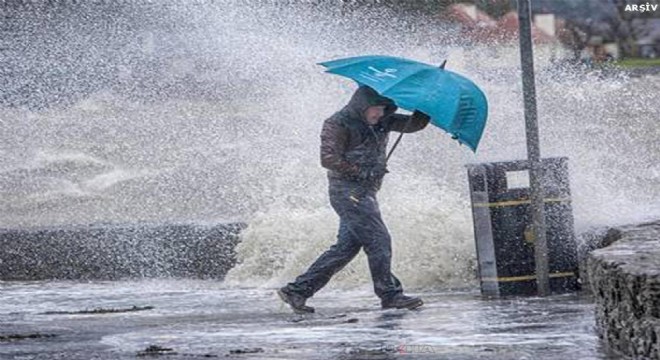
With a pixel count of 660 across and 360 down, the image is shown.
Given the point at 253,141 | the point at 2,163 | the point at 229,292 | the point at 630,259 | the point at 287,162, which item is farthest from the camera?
the point at 2,163

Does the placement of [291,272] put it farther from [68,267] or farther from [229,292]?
[68,267]

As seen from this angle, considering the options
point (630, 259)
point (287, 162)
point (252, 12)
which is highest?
point (252, 12)

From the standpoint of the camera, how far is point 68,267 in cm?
1596

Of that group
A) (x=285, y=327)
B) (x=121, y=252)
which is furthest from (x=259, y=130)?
(x=285, y=327)

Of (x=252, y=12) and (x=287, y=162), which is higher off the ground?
(x=252, y=12)

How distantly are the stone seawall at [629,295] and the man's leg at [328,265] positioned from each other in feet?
9.00

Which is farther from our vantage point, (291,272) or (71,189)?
(71,189)

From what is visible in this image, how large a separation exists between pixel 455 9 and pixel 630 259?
51.5 ft

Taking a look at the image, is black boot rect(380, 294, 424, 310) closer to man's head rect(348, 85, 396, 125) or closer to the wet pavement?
the wet pavement

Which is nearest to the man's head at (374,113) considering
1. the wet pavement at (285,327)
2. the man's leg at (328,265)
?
the man's leg at (328,265)

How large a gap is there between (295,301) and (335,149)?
1.12m

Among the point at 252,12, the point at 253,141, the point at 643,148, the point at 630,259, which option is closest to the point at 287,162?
the point at 253,141

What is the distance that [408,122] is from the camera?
1198cm

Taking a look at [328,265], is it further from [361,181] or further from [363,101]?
[363,101]
